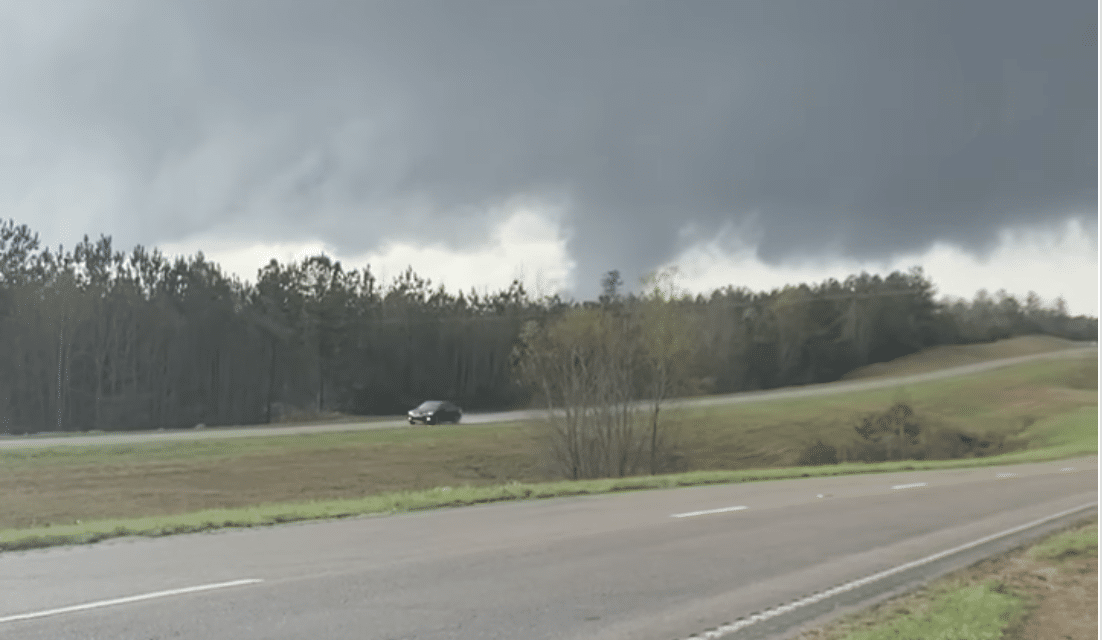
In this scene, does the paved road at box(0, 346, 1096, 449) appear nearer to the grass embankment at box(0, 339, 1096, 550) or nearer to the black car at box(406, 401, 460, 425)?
the black car at box(406, 401, 460, 425)

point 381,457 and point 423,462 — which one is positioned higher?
point 381,457

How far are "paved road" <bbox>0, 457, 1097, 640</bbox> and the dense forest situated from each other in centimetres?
5342

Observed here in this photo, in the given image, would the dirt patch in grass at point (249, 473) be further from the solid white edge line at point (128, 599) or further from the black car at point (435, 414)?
the solid white edge line at point (128, 599)

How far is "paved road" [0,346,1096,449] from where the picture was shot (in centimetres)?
4591

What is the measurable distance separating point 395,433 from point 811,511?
40.6m

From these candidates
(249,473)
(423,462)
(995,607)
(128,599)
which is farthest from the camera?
(423,462)

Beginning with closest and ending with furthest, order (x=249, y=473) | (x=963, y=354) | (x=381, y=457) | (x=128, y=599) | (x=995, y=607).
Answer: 1. (x=128, y=599)
2. (x=995, y=607)
3. (x=249, y=473)
4. (x=381, y=457)
5. (x=963, y=354)

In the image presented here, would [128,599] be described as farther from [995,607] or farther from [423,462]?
[423,462]

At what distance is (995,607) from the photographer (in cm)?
867

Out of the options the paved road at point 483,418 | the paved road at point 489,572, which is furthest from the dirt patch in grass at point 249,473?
the paved road at point 489,572

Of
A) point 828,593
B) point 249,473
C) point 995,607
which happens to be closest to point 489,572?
point 828,593

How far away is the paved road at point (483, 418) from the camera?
4591cm

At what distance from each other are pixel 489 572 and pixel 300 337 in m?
83.0

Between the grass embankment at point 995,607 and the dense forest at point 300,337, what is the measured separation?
5653cm
